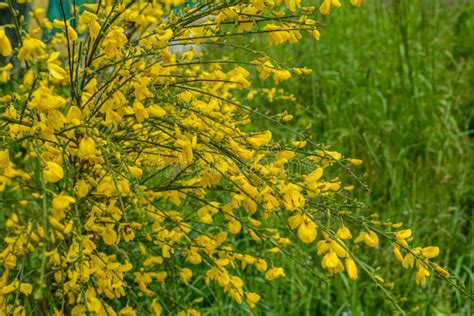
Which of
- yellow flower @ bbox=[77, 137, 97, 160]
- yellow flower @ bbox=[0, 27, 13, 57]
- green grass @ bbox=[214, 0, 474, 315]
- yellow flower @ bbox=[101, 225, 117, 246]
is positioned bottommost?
green grass @ bbox=[214, 0, 474, 315]

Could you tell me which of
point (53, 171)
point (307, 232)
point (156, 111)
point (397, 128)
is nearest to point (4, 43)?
point (53, 171)

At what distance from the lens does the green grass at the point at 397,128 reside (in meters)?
2.72

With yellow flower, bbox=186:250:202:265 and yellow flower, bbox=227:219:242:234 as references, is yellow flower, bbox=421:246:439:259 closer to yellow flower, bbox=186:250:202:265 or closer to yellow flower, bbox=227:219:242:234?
yellow flower, bbox=227:219:242:234

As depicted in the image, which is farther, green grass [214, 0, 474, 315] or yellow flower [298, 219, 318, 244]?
green grass [214, 0, 474, 315]

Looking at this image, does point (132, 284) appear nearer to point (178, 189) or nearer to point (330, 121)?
point (178, 189)

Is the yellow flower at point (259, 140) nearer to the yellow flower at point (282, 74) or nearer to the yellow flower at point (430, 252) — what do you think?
the yellow flower at point (282, 74)

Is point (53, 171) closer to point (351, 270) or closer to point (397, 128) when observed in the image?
point (351, 270)

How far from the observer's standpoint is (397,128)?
366cm

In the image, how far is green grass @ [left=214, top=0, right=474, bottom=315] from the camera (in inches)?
107

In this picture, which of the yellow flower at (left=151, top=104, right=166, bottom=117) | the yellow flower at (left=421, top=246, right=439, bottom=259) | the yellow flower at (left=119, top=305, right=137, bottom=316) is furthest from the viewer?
the yellow flower at (left=119, top=305, right=137, bottom=316)

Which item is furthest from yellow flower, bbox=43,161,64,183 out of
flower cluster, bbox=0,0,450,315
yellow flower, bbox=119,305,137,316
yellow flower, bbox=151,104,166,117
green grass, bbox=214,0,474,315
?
green grass, bbox=214,0,474,315

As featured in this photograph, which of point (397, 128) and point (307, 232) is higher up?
point (307, 232)

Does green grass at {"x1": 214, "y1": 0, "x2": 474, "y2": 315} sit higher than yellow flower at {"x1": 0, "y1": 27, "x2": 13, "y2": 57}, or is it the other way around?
yellow flower at {"x1": 0, "y1": 27, "x2": 13, "y2": 57}

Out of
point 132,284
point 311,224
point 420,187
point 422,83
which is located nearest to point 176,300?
point 132,284
